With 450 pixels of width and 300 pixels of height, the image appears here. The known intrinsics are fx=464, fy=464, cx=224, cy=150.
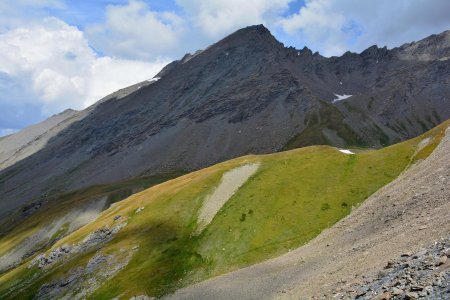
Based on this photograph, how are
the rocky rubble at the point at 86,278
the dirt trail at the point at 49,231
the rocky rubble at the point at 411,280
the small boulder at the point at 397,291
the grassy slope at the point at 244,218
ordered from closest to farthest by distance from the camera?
the rocky rubble at the point at 411,280 → the small boulder at the point at 397,291 → the grassy slope at the point at 244,218 → the rocky rubble at the point at 86,278 → the dirt trail at the point at 49,231

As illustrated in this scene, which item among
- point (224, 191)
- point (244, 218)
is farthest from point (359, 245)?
point (224, 191)

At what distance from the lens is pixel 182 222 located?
7831 cm

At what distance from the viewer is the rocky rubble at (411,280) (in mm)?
→ 25766

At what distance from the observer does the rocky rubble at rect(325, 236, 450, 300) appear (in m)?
25.8

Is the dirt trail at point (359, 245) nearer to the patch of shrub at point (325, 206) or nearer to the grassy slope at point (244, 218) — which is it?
the grassy slope at point (244, 218)

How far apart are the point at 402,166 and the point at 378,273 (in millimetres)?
44942

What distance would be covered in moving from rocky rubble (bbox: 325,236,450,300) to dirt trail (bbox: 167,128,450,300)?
209 centimetres

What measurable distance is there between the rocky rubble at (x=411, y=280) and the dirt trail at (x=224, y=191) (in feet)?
138

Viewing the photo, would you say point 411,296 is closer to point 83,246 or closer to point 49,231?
point 83,246

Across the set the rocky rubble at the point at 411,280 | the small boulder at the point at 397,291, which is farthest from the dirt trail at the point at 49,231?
the small boulder at the point at 397,291

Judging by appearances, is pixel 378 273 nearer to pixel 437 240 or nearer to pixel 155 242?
pixel 437 240

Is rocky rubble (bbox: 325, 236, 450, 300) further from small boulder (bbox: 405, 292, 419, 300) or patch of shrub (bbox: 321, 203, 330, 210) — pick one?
patch of shrub (bbox: 321, 203, 330, 210)

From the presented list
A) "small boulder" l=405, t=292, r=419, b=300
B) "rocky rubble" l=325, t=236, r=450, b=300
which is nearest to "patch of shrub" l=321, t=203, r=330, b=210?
"rocky rubble" l=325, t=236, r=450, b=300

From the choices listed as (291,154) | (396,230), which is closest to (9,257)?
(291,154)
